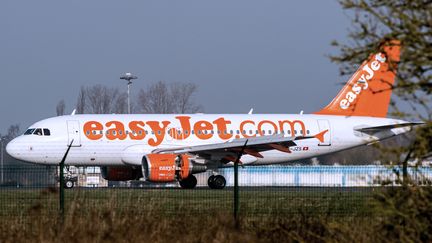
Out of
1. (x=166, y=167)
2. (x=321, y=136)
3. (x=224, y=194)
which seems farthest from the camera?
(x=321, y=136)

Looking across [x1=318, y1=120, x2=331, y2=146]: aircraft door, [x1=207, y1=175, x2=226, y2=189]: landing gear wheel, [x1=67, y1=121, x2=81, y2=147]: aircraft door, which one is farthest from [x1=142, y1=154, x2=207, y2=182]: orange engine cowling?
[x1=318, y1=120, x2=331, y2=146]: aircraft door

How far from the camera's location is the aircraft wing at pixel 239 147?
116ft

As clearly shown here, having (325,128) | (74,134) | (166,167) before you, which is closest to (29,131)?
(74,134)

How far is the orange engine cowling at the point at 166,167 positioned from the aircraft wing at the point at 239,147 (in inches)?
27.6

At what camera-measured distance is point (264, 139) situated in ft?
119

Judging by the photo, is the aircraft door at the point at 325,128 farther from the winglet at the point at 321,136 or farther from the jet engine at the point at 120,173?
the jet engine at the point at 120,173

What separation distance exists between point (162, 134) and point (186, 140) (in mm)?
1046

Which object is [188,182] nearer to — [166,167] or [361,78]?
[166,167]

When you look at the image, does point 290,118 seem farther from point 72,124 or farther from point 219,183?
point 72,124

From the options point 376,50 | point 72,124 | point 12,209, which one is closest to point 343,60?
point 376,50

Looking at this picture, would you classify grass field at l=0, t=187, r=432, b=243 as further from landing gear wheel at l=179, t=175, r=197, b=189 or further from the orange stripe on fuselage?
the orange stripe on fuselage

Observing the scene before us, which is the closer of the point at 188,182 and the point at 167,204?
the point at 167,204

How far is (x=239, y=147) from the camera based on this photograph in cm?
3541

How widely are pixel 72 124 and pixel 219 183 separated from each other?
20.5 ft
